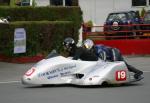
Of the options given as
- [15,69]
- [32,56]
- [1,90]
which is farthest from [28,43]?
[1,90]

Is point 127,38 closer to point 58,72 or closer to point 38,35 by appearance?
point 38,35

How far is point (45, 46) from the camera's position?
24641 mm

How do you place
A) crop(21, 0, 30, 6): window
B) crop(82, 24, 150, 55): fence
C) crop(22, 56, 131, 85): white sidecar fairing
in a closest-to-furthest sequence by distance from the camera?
crop(22, 56, 131, 85): white sidecar fairing < crop(82, 24, 150, 55): fence < crop(21, 0, 30, 6): window

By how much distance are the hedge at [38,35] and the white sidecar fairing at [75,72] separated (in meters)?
7.72

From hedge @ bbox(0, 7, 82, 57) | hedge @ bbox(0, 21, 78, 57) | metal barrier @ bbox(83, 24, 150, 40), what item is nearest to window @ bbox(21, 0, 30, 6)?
metal barrier @ bbox(83, 24, 150, 40)

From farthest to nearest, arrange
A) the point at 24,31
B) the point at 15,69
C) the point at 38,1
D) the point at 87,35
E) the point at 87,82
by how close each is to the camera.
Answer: the point at 38,1
the point at 87,35
the point at 24,31
the point at 15,69
the point at 87,82

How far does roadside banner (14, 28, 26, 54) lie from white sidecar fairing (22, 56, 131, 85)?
24.7 feet

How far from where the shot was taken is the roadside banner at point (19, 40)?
23531mm

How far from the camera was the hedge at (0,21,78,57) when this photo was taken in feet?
77.5

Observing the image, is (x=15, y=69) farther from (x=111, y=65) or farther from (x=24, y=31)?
(x=111, y=65)

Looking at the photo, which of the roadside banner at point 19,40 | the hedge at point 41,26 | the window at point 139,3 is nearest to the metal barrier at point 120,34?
the hedge at point 41,26

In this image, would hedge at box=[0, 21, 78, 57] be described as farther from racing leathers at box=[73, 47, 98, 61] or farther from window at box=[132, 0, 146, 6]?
window at box=[132, 0, 146, 6]

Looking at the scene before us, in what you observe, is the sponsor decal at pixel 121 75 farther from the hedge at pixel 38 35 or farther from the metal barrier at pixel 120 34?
the metal barrier at pixel 120 34

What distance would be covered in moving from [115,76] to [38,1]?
24.6 metres
